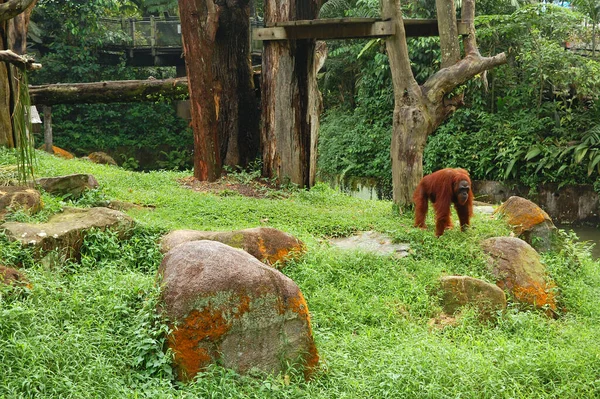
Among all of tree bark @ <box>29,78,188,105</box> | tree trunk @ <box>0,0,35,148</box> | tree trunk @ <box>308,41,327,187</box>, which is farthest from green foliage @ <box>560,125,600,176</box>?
tree trunk @ <box>0,0,35,148</box>

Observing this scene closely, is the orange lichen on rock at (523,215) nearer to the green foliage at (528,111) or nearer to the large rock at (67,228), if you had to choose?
the large rock at (67,228)

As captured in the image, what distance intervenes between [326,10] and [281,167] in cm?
1069

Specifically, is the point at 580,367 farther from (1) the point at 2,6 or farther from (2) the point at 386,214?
(1) the point at 2,6

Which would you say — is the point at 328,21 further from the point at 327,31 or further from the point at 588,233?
the point at 588,233

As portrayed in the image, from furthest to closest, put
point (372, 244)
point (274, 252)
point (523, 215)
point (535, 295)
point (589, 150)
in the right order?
point (589, 150) < point (523, 215) < point (372, 244) < point (535, 295) < point (274, 252)

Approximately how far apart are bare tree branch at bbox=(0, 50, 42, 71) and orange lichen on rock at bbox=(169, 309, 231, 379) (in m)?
2.32

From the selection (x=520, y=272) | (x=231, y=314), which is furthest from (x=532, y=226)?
(x=231, y=314)

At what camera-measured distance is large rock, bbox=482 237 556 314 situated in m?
7.54

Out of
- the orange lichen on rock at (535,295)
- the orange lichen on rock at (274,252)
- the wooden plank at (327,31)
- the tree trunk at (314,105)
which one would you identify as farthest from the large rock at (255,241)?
the tree trunk at (314,105)

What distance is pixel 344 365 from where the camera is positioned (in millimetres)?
5457

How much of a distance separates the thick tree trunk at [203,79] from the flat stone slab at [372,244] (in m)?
4.17

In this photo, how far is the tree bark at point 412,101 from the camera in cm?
943

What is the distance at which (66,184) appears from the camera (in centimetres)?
862

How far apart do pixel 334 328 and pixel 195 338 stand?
5.64 feet
